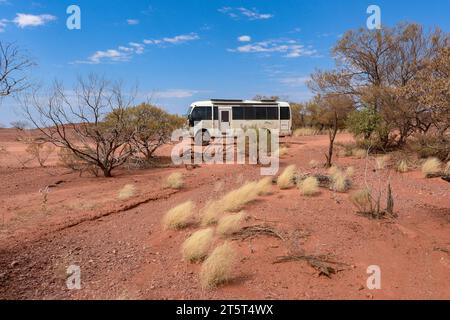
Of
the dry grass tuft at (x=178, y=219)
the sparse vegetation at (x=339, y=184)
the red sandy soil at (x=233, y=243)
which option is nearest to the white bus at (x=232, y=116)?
the sparse vegetation at (x=339, y=184)

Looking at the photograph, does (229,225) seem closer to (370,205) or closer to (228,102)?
(370,205)

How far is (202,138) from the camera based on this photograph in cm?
2312

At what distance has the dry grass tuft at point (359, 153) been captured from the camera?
633 inches

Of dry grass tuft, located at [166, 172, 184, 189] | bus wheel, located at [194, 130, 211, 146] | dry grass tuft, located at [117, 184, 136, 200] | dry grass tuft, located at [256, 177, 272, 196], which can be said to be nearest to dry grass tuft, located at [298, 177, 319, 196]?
dry grass tuft, located at [256, 177, 272, 196]

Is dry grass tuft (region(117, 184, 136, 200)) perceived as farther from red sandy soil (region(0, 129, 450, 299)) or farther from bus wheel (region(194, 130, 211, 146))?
bus wheel (region(194, 130, 211, 146))

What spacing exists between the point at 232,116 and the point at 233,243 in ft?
64.8

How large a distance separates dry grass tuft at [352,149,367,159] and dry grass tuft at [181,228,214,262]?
11.6 meters

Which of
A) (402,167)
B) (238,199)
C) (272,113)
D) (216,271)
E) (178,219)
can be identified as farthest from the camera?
(272,113)

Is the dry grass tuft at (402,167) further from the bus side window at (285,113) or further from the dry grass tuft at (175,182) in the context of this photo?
the bus side window at (285,113)

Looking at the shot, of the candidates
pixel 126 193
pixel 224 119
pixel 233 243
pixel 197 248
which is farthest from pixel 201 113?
pixel 197 248

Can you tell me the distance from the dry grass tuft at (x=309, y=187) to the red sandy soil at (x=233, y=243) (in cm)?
17

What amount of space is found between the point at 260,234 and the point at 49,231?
3992 mm

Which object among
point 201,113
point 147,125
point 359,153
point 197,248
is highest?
point 201,113
